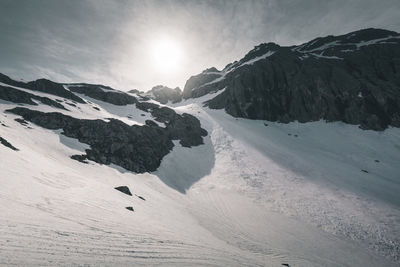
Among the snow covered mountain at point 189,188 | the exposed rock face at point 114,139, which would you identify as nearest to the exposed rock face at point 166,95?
the snow covered mountain at point 189,188

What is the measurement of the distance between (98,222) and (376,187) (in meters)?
41.1

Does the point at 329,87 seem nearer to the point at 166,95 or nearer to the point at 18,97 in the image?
the point at 18,97

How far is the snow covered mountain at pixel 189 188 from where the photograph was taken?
342 inches

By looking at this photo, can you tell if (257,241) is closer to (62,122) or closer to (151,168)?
(151,168)

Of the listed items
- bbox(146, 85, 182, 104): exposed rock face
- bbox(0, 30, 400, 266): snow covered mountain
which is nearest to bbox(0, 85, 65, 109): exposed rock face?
bbox(0, 30, 400, 266): snow covered mountain

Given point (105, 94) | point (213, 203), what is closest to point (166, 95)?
point (105, 94)

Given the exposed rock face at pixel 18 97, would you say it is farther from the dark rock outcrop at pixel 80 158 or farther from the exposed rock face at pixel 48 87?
the dark rock outcrop at pixel 80 158

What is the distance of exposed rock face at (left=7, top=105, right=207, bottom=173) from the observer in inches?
1346

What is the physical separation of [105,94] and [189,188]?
193 feet

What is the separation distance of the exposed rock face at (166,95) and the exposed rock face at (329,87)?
48693mm

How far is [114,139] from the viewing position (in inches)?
1496

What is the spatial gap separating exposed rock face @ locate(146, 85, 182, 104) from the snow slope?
2985 inches

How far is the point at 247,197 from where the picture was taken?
2933cm

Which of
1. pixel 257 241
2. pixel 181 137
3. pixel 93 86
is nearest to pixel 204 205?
pixel 257 241
